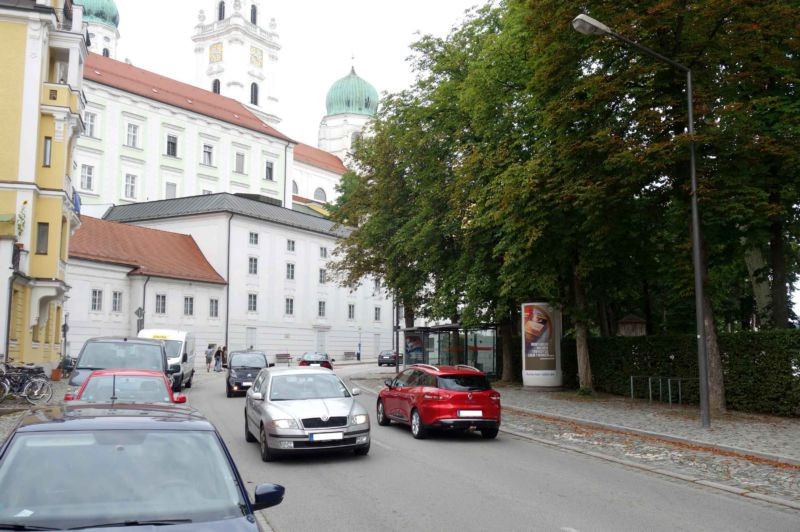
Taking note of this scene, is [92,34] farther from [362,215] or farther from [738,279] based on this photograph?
[738,279]

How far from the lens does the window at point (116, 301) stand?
5331cm

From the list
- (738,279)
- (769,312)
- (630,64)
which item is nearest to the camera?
(630,64)

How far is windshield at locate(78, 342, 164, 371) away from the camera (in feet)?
61.4

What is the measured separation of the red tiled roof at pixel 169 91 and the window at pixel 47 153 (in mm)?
40610

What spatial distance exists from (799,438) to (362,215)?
2813 centimetres

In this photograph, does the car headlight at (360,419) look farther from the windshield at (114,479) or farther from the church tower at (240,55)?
the church tower at (240,55)

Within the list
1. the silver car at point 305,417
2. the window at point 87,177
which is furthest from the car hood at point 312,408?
the window at point 87,177

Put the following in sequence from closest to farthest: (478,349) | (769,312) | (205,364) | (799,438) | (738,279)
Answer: (799,438) → (769,312) → (738,279) → (478,349) → (205,364)

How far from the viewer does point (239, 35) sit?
98875 millimetres

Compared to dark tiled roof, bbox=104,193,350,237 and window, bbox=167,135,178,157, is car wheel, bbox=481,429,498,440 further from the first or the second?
window, bbox=167,135,178,157

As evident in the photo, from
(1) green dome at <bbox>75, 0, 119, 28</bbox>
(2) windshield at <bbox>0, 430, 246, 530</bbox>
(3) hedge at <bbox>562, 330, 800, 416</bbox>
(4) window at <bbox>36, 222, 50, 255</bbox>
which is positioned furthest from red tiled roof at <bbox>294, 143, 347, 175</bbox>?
(2) windshield at <bbox>0, 430, 246, 530</bbox>

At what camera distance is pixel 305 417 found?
41.7ft

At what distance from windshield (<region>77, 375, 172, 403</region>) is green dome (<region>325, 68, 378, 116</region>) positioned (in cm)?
11286

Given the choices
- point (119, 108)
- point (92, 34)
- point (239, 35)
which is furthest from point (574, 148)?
point (92, 34)
